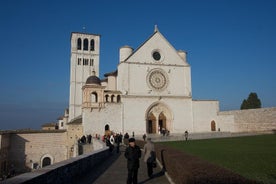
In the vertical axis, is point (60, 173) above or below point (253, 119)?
below

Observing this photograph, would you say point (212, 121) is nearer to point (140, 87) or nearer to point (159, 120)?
point (159, 120)

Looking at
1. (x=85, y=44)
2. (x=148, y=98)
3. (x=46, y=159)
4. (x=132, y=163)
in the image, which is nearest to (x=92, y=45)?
(x=85, y=44)

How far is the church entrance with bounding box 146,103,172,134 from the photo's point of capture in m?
41.3

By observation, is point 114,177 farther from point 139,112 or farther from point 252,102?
point 252,102

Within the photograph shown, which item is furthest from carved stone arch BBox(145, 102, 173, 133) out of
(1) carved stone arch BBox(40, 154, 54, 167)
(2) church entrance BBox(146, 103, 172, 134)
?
(1) carved stone arch BBox(40, 154, 54, 167)

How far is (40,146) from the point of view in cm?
3856

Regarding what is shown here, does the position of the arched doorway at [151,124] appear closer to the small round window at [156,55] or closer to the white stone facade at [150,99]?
the white stone facade at [150,99]

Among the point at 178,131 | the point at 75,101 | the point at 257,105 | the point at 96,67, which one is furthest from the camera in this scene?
the point at 257,105

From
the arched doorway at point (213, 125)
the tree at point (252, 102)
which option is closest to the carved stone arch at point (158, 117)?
the arched doorway at point (213, 125)

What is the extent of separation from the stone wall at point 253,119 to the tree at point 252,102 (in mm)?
22997

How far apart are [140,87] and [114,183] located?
31710 millimetres

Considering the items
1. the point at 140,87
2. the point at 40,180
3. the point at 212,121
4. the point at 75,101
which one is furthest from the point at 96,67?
the point at 40,180

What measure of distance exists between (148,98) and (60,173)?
109ft

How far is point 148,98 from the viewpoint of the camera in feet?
134
